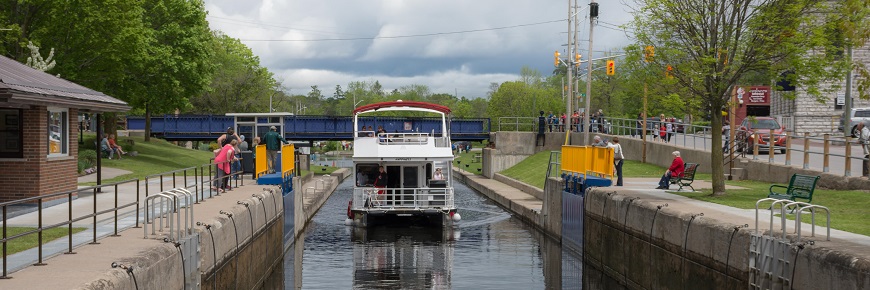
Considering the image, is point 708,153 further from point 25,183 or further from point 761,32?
point 25,183

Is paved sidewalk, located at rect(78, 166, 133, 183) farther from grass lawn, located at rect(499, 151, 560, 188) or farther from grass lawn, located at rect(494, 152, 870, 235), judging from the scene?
grass lawn, located at rect(494, 152, 870, 235)

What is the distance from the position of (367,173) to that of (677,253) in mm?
17308

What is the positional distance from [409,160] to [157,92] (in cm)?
2676

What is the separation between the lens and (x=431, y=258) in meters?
27.3

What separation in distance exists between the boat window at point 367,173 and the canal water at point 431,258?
170 cm

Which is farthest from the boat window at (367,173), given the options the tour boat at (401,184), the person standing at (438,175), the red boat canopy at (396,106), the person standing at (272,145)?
the person standing at (272,145)

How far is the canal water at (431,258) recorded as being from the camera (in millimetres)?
23328

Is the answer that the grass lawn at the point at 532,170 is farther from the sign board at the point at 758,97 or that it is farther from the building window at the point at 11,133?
the building window at the point at 11,133

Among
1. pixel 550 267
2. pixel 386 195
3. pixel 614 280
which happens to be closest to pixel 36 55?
pixel 386 195

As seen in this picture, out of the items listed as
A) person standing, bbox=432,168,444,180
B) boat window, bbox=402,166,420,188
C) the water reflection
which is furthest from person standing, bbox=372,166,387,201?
person standing, bbox=432,168,444,180

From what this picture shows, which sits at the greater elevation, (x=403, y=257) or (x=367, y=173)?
(x=367, y=173)

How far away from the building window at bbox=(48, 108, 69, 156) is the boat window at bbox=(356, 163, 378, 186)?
10736mm

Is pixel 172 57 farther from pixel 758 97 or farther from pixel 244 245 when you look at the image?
pixel 758 97

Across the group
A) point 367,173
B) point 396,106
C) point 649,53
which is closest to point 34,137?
→ point 367,173
